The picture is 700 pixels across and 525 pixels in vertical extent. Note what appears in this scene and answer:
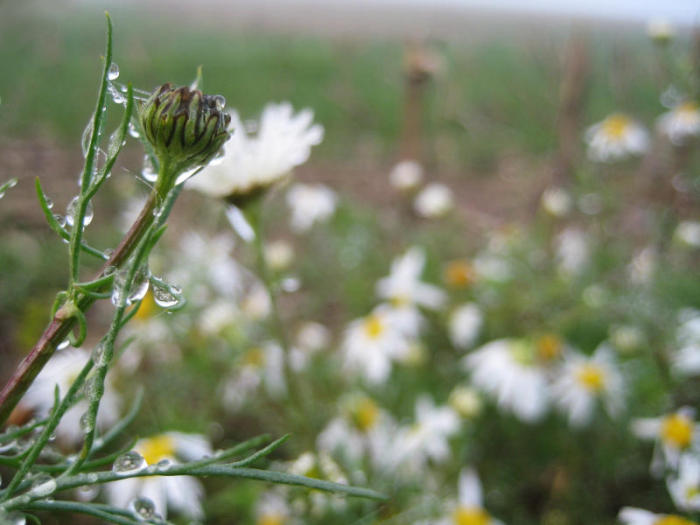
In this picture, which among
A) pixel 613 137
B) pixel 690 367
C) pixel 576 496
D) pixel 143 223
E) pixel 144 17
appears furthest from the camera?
pixel 144 17

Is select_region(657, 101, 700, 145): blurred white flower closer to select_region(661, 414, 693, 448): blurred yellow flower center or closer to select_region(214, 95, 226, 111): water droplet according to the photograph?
select_region(661, 414, 693, 448): blurred yellow flower center

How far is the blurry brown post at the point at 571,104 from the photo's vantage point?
1.64 metres

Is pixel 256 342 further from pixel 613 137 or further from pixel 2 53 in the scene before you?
pixel 2 53

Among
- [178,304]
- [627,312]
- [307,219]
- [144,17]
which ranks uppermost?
[144,17]

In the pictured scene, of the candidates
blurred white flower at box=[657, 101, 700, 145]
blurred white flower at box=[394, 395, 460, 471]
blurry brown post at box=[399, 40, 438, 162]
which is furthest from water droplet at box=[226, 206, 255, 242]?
blurry brown post at box=[399, 40, 438, 162]

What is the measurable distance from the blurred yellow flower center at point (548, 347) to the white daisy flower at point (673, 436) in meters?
0.18

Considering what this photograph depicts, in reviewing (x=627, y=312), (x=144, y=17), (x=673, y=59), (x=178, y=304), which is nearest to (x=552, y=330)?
(x=627, y=312)

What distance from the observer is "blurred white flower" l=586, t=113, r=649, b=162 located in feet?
4.47

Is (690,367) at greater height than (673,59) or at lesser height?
lesser

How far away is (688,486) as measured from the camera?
23.2 inches

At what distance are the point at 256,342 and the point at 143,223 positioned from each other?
85cm

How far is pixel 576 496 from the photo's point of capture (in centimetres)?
92

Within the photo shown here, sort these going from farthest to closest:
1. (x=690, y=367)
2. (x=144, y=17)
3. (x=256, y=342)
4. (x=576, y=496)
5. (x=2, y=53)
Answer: (x=144, y=17) → (x=2, y=53) → (x=256, y=342) → (x=576, y=496) → (x=690, y=367)

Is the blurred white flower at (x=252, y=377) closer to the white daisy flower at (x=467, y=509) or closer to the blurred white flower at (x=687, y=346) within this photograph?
the white daisy flower at (x=467, y=509)
